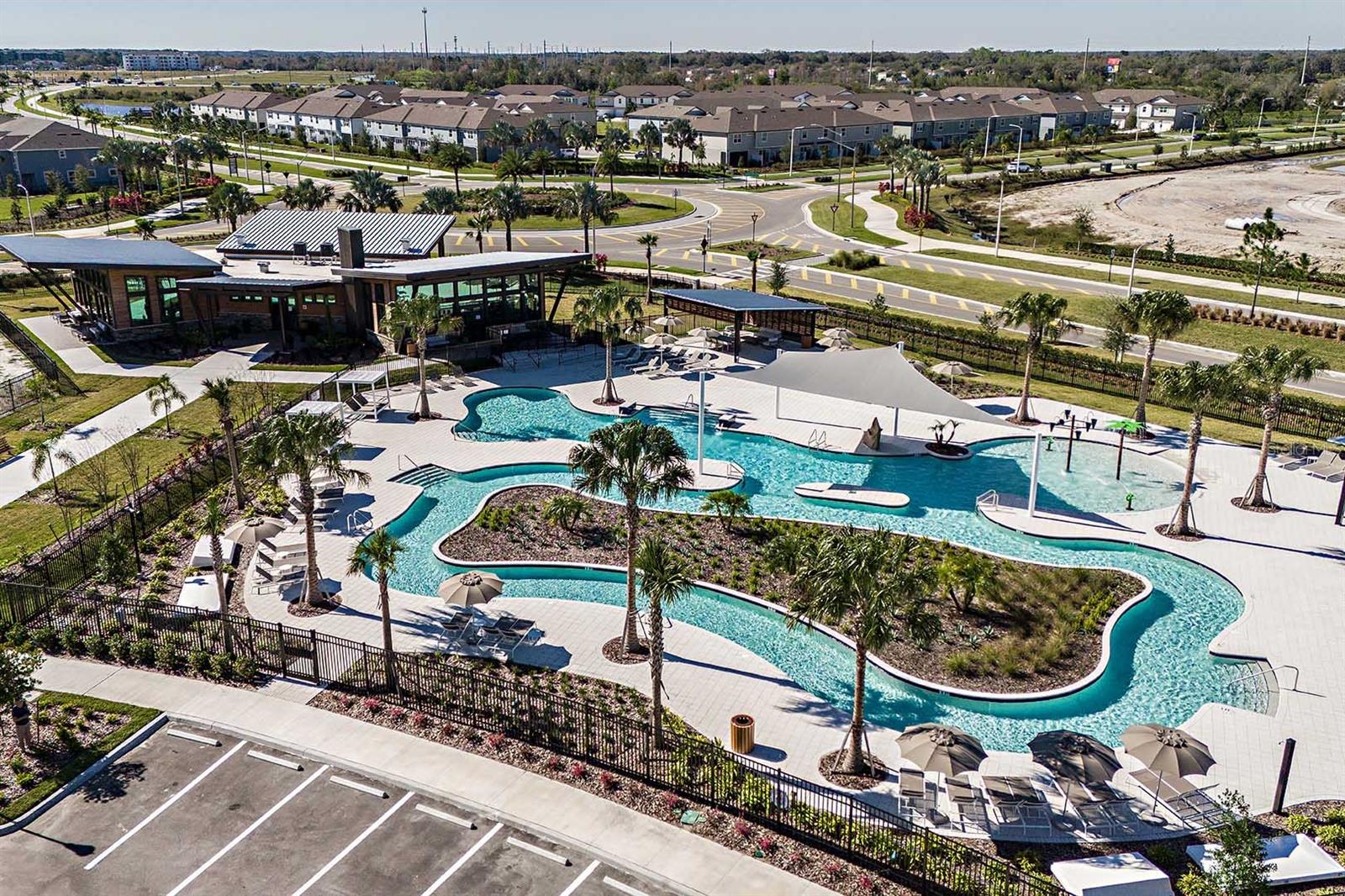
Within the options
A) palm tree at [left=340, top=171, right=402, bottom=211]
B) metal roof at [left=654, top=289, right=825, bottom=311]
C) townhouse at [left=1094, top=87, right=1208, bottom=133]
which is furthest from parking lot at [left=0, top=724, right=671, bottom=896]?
townhouse at [left=1094, top=87, right=1208, bottom=133]

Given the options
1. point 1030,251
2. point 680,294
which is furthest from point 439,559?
point 1030,251

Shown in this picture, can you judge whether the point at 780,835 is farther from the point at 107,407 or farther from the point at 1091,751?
the point at 107,407

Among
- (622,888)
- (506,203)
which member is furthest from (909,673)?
(506,203)

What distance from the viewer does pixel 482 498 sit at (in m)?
39.2

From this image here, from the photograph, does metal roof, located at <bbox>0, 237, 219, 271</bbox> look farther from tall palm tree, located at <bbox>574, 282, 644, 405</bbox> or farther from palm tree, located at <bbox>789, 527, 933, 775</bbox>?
palm tree, located at <bbox>789, 527, 933, 775</bbox>

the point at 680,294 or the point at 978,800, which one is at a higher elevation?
the point at 680,294

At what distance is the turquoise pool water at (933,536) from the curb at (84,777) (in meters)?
9.06

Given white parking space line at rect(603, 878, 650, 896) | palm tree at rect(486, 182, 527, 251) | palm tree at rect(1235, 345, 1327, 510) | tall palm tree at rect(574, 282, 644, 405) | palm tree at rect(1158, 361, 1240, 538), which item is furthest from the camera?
palm tree at rect(486, 182, 527, 251)

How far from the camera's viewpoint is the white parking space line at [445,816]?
21.4 metres

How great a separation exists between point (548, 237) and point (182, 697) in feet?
233

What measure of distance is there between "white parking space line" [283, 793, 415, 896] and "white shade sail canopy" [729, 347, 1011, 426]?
25133 mm

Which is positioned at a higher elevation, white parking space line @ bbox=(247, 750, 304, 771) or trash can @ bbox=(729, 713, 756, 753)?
trash can @ bbox=(729, 713, 756, 753)

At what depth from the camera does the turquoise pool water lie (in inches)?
1032

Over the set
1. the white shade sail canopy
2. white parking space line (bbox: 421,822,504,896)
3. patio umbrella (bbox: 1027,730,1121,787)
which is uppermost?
the white shade sail canopy
